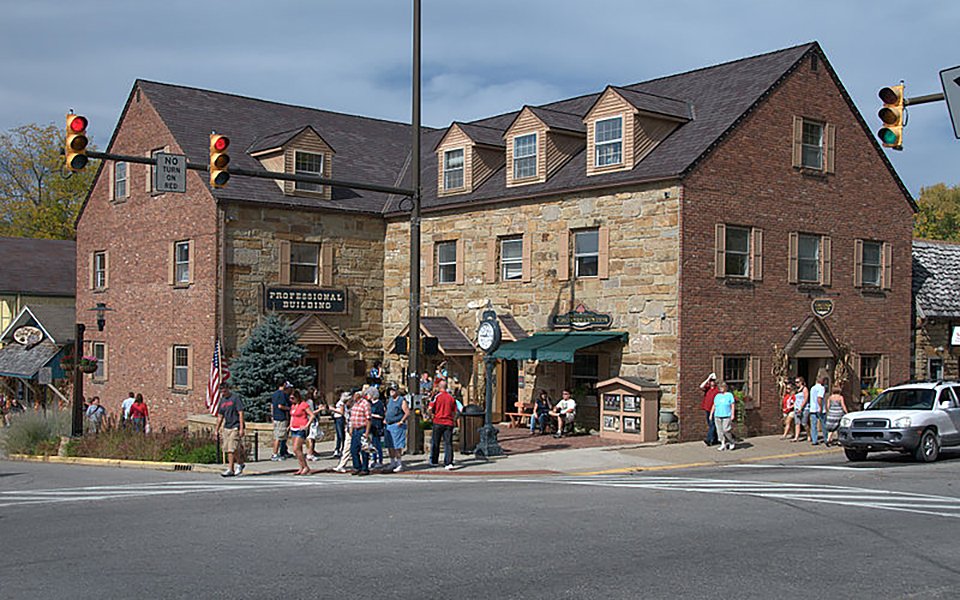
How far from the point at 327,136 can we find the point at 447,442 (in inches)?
711

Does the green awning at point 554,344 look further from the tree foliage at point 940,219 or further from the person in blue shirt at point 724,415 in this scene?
the tree foliage at point 940,219

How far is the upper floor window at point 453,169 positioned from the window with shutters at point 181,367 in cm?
946

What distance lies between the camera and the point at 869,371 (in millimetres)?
A: 29562

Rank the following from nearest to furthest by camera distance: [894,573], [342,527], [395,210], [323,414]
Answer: [894,573] < [342,527] < [323,414] < [395,210]

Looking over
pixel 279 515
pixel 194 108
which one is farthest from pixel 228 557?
pixel 194 108

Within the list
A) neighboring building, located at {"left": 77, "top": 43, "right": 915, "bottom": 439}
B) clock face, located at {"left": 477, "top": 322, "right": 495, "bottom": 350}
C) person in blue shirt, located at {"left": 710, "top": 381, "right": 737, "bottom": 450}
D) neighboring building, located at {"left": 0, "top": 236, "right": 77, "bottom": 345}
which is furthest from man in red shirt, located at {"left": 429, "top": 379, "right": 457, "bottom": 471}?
neighboring building, located at {"left": 0, "top": 236, "right": 77, "bottom": 345}

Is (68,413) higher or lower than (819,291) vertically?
lower

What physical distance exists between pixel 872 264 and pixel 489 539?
22.4 metres

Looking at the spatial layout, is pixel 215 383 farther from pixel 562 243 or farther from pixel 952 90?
pixel 952 90

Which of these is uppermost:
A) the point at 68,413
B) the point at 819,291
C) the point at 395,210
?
the point at 395,210

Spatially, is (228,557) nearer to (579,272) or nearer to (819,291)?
(579,272)

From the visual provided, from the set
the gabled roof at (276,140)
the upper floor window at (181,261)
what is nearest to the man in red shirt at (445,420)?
the gabled roof at (276,140)

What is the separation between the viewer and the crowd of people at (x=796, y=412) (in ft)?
76.0

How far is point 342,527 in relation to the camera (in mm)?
11805
